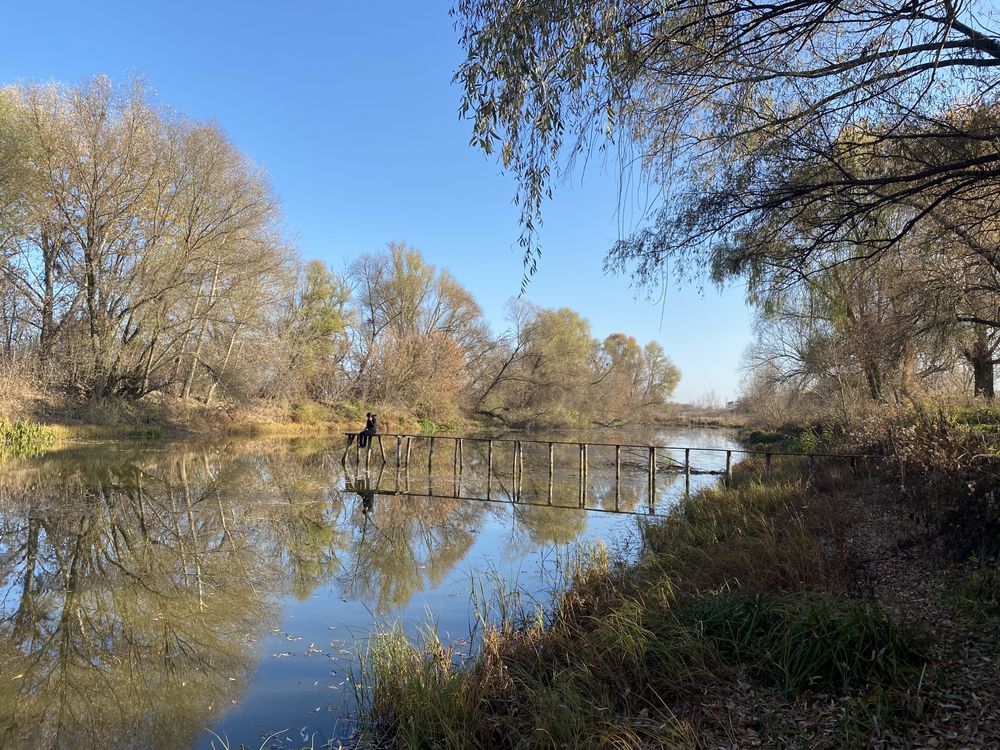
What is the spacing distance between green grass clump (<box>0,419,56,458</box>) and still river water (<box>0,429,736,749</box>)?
10.0 feet

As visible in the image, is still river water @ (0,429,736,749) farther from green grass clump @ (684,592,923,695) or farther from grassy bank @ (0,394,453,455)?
grassy bank @ (0,394,453,455)

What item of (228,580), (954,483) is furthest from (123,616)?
(954,483)

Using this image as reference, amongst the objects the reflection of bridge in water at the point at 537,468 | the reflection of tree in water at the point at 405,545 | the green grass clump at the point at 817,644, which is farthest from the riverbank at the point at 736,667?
the reflection of bridge in water at the point at 537,468

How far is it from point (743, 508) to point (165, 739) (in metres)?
7.96

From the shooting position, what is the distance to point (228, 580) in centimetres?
719

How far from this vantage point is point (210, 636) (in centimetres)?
553

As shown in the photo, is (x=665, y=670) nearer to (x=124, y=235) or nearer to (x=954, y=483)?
(x=954, y=483)

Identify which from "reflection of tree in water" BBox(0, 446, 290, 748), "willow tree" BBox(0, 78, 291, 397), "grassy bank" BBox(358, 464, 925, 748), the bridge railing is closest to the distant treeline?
"willow tree" BBox(0, 78, 291, 397)

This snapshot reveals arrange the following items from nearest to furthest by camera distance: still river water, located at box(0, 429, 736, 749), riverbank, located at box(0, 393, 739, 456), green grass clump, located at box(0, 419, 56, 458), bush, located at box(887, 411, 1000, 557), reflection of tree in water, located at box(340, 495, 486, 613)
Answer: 1. still river water, located at box(0, 429, 736, 749)
2. bush, located at box(887, 411, 1000, 557)
3. reflection of tree in water, located at box(340, 495, 486, 613)
4. green grass clump, located at box(0, 419, 56, 458)
5. riverbank, located at box(0, 393, 739, 456)

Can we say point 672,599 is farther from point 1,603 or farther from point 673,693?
point 1,603

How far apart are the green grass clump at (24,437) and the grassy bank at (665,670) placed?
19.2 metres

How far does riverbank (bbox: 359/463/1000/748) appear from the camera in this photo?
10.4 ft

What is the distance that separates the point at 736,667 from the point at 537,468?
17089 millimetres

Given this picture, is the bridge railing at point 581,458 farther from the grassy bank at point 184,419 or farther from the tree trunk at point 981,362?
the grassy bank at point 184,419
